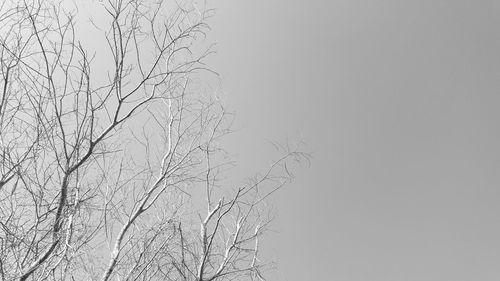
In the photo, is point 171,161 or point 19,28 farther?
point 171,161

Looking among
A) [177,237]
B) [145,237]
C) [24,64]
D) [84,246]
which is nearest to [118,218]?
[145,237]

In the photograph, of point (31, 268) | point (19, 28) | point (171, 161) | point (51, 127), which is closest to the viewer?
point (31, 268)

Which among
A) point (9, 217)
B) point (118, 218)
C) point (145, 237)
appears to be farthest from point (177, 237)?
point (9, 217)

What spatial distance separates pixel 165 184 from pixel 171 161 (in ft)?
0.79

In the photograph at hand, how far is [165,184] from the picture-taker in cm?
410

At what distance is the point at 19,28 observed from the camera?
112 inches

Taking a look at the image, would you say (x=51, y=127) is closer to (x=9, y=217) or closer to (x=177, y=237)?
(x=9, y=217)

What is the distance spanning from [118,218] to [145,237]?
0.32 m

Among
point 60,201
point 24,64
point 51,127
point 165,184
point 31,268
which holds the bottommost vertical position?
point 31,268

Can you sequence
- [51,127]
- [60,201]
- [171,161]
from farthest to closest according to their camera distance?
[171,161] < [51,127] < [60,201]

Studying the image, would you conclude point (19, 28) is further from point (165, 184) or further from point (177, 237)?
point (177, 237)

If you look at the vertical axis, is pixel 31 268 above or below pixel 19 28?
below

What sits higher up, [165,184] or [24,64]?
[165,184]

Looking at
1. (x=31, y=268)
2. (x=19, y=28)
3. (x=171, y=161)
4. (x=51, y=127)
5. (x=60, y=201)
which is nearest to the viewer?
(x=31, y=268)
